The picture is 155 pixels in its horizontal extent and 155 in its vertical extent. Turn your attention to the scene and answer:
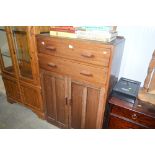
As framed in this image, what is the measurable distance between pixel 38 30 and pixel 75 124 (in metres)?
1.16

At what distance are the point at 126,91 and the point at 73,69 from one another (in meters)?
0.57

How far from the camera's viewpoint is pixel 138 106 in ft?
4.22

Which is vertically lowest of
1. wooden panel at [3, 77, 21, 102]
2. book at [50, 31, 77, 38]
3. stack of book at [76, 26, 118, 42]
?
wooden panel at [3, 77, 21, 102]

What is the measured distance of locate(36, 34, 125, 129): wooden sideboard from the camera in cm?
118

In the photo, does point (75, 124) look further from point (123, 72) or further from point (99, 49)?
point (99, 49)

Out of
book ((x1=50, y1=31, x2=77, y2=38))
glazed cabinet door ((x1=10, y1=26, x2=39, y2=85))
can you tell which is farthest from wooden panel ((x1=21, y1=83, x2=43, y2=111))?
book ((x1=50, y1=31, x2=77, y2=38))

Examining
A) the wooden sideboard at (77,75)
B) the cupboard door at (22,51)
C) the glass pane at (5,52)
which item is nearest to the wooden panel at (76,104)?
the wooden sideboard at (77,75)

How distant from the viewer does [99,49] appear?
3.70 ft

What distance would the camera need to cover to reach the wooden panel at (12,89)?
212 cm

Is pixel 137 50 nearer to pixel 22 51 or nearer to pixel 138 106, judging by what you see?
pixel 138 106

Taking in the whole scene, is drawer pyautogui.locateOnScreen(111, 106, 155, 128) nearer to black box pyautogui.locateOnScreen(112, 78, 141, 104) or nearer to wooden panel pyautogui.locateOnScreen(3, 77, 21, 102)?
black box pyautogui.locateOnScreen(112, 78, 141, 104)

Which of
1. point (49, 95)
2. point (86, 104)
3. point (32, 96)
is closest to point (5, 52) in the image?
→ point (32, 96)

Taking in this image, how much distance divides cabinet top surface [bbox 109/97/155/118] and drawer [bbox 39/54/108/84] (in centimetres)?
27
